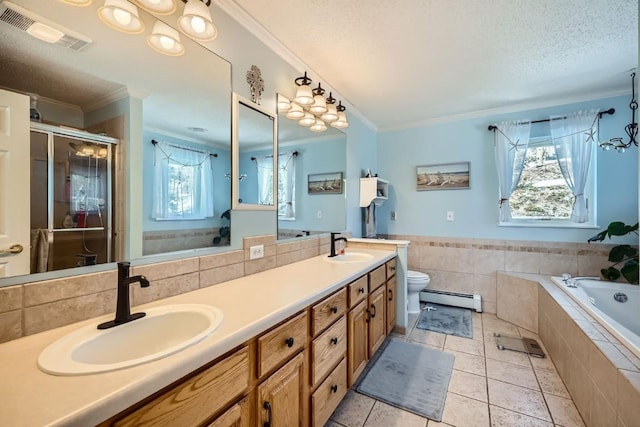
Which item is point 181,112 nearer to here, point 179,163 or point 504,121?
point 179,163

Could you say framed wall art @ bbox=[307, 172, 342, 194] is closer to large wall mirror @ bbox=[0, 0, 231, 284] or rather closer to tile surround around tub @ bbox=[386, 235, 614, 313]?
large wall mirror @ bbox=[0, 0, 231, 284]

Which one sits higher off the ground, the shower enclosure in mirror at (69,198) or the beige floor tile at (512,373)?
the shower enclosure in mirror at (69,198)

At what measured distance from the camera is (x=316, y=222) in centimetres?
241

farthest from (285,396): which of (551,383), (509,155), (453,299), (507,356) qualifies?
(509,155)

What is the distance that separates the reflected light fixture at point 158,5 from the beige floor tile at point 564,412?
286 cm

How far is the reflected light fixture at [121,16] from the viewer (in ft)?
3.37

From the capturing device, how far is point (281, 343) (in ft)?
3.45

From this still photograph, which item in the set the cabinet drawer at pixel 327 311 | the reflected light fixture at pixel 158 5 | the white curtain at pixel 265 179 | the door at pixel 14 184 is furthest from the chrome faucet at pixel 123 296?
the reflected light fixture at pixel 158 5

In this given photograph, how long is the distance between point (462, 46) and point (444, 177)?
167 centimetres

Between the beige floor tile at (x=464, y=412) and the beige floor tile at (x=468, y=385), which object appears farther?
the beige floor tile at (x=468, y=385)

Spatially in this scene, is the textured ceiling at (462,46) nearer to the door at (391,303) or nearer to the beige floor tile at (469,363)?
the door at (391,303)

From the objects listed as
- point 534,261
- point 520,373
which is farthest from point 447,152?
point 520,373

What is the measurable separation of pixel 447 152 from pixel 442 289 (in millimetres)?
1691

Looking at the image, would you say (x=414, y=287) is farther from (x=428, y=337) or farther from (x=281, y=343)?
(x=281, y=343)
